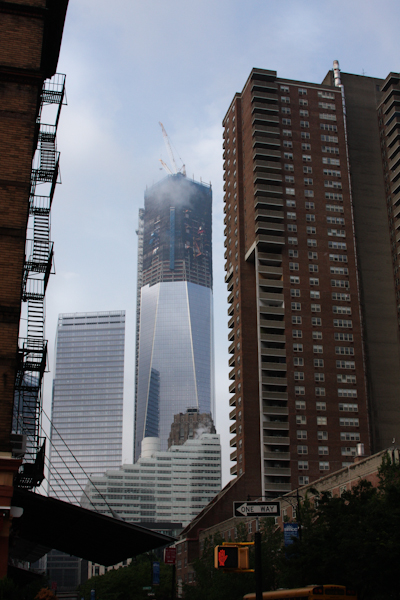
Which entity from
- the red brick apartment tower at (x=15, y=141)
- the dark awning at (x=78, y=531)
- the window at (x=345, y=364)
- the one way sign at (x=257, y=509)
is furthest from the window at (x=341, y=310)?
the one way sign at (x=257, y=509)

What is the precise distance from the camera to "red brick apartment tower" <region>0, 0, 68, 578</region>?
22828 millimetres

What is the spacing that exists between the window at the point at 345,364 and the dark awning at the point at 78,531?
8503cm

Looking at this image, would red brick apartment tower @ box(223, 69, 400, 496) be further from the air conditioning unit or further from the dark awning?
the air conditioning unit

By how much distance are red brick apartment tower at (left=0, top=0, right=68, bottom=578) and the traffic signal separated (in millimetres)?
7846

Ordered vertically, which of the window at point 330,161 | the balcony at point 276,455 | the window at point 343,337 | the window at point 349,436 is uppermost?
the window at point 330,161

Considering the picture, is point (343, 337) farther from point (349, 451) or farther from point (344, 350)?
point (349, 451)

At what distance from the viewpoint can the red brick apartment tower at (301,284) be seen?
108812 mm

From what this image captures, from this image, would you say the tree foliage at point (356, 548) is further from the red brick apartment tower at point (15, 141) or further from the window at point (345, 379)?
the window at point (345, 379)

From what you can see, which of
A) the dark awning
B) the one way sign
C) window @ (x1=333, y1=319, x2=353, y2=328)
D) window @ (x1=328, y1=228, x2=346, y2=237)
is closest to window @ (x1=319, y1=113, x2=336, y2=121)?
window @ (x1=328, y1=228, x2=346, y2=237)

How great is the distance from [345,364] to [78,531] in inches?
3603

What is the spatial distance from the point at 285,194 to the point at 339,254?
15.0m

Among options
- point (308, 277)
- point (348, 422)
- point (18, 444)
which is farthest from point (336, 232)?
point (18, 444)

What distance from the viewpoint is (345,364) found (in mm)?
114062

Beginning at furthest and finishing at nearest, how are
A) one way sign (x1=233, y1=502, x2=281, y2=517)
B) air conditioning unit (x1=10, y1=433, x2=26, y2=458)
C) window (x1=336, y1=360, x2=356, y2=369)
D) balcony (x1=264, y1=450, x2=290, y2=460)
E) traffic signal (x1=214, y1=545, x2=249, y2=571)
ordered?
window (x1=336, y1=360, x2=356, y2=369)
balcony (x1=264, y1=450, x2=290, y2=460)
air conditioning unit (x1=10, y1=433, x2=26, y2=458)
one way sign (x1=233, y1=502, x2=281, y2=517)
traffic signal (x1=214, y1=545, x2=249, y2=571)
